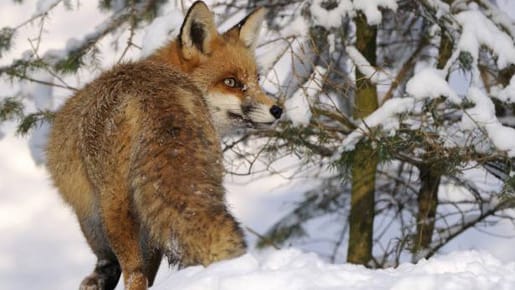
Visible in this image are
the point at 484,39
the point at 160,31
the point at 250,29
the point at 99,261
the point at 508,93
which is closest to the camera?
the point at 99,261

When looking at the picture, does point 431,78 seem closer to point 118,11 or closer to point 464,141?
point 464,141

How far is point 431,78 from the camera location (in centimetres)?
665

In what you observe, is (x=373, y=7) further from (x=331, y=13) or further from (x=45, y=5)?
(x=45, y=5)

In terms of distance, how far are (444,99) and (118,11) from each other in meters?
3.68

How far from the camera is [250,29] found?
6.53 m

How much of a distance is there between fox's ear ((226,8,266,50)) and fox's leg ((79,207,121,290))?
1929 mm

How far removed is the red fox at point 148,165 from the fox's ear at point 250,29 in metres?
0.56

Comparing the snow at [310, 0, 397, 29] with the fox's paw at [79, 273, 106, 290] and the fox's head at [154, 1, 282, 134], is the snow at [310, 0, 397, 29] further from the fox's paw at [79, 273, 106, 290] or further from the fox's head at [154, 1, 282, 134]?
the fox's paw at [79, 273, 106, 290]

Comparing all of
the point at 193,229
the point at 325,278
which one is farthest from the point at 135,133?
the point at 325,278

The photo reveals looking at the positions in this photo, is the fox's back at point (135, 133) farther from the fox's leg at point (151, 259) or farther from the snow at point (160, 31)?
the snow at point (160, 31)

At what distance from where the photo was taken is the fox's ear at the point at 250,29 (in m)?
6.45

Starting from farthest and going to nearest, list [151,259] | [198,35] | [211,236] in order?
[198,35]
[151,259]
[211,236]

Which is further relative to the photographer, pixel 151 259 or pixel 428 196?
pixel 428 196

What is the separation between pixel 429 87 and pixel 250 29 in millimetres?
1472
